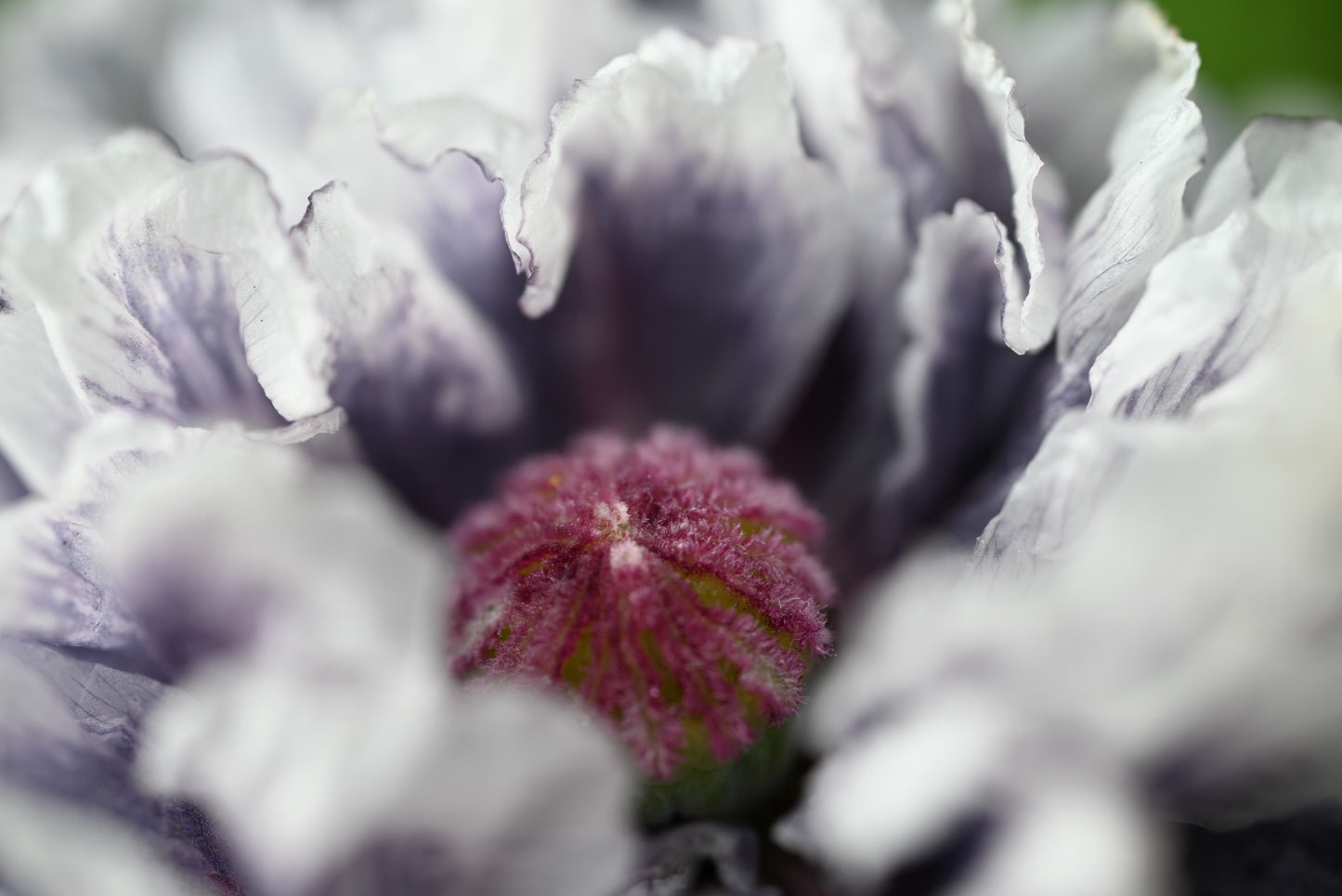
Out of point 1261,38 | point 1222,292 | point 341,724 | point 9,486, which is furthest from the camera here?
point 1261,38

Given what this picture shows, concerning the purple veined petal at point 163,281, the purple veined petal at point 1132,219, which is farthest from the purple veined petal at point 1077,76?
the purple veined petal at point 163,281

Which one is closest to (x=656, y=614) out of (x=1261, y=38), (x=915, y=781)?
(x=915, y=781)

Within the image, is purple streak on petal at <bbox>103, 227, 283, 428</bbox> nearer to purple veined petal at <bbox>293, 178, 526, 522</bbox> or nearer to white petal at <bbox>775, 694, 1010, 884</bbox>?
purple veined petal at <bbox>293, 178, 526, 522</bbox>

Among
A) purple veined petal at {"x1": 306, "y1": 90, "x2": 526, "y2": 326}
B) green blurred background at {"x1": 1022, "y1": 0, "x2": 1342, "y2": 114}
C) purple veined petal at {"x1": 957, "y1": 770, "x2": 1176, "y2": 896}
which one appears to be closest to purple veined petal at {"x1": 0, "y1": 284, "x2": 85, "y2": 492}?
purple veined petal at {"x1": 306, "y1": 90, "x2": 526, "y2": 326}

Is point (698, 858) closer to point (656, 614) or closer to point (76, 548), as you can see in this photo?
point (656, 614)

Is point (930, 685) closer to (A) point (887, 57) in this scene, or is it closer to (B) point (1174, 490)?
(B) point (1174, 490)

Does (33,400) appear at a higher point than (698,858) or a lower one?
higher

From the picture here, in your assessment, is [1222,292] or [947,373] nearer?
[1222,292]
